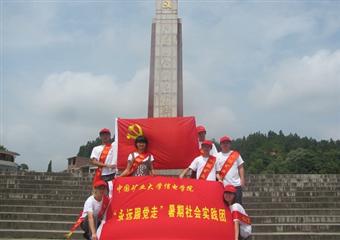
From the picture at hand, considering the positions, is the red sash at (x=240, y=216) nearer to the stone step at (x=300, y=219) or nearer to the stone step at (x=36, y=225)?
the stone step at (x=300, y=219)

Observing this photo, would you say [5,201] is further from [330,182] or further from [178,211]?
[330,182]

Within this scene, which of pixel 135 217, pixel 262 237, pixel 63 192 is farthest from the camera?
pixel 63 192

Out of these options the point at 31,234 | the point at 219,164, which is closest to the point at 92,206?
the point at 219,164

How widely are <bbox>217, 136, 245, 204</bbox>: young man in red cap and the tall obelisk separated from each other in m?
11.1

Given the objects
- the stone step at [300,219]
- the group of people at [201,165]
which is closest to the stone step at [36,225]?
the group of people at [201,165]

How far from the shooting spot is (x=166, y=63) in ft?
56.0

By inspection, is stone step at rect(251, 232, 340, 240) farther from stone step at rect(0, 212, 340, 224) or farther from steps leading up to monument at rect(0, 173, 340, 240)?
stone step at rect(0, 212, 340, 224)

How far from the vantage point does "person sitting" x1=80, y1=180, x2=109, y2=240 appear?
4402 millimetres

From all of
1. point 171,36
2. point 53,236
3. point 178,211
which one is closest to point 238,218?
point 178,211

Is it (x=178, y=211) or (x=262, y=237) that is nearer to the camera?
(x=178, y=211)

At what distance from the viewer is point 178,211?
4.40 meters

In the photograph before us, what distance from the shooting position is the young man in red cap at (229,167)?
5418mm

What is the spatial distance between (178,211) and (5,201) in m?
7.02

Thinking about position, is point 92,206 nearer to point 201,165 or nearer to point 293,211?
point 201,165
